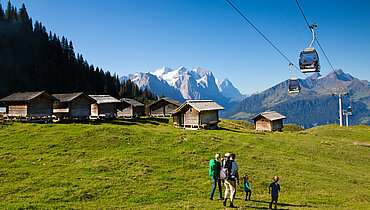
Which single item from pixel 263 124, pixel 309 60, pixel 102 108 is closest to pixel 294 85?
pixel 309 60

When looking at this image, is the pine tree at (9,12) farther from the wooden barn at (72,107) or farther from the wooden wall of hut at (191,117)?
the wooden wall of hut at (191,117)

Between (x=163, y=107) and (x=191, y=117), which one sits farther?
(x=163, y=107)

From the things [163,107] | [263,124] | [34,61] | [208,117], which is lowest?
[263,124]

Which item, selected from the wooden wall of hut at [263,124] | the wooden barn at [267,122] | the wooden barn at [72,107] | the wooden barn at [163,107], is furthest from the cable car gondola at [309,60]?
the wooden barn at [163,107]

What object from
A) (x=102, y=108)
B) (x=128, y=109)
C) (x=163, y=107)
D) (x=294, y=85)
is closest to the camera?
(x=294, y=85)

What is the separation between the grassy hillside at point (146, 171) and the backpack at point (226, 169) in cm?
162

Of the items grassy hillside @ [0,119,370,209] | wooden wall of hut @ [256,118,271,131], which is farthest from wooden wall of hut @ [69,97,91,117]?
wooden wall of hut @ [256,118,271,131]

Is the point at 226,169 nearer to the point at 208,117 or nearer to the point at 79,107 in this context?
the point at 208,117

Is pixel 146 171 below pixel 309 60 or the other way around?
below

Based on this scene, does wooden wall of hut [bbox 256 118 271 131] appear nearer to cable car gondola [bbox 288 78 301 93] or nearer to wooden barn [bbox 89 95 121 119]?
cable car gondola [bbox 288 78 301 93]

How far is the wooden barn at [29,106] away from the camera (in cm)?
3850

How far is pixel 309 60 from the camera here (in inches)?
976

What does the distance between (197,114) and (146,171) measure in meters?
28.5

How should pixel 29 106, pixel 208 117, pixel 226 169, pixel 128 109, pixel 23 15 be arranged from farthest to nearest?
pixel 23 15 → pixel 128 109 → pixel 208 117 → pixel 29 106 → pixel 226 169
